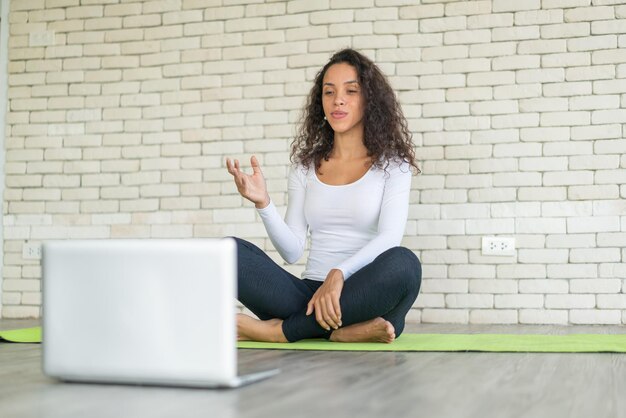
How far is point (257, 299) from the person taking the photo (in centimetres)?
296

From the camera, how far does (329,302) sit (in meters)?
2.74

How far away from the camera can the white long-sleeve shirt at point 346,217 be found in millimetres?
3051

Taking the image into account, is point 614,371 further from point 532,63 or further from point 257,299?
point 532,63

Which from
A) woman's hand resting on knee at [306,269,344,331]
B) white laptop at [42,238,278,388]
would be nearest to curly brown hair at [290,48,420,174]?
woman's hand resting on knee at [306,269,344,331]

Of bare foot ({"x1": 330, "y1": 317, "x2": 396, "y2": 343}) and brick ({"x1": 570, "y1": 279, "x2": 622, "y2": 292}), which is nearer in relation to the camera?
bare foot ({"x1": 330, "y1": 317, "x2": 396, "y2": 343})

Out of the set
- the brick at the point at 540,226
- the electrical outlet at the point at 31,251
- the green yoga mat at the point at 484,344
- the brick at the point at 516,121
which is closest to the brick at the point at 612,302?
the brick at the point at 540,226

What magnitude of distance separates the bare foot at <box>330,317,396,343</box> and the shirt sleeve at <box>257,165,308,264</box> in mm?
379

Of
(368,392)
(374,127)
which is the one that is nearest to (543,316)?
(374,127)

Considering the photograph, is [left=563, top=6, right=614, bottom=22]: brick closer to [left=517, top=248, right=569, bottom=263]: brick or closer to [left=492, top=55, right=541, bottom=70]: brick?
[left=492, top=55, right=541, bottom=70]: brick

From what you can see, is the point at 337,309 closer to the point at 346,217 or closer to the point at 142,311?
the point at 346,217

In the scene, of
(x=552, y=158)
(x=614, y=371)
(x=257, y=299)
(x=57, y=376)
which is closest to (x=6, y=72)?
(x=257, y=299)

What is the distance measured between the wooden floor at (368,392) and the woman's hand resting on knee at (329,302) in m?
0.26

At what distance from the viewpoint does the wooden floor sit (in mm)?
1557

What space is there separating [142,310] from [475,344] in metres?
1.55
